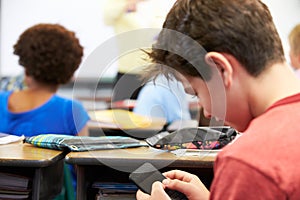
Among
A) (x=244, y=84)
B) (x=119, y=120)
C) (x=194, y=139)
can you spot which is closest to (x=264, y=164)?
(x=244, y=84)

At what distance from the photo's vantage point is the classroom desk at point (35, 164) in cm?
120

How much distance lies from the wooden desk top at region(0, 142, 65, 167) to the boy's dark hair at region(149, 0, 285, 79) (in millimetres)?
531

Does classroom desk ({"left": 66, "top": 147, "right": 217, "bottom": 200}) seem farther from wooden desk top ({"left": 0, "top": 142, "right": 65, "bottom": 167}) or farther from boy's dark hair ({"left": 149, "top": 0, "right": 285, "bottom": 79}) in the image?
boy's dark hair ({"left": 149, "top": 0, "right": 285, "bottom": 79})

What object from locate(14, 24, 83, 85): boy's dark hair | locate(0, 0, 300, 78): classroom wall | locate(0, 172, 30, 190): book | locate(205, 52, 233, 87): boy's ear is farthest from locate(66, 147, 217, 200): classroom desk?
locate(0, 0, 300, 78): classroom wall

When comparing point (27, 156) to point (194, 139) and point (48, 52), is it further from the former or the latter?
point (48, 52)

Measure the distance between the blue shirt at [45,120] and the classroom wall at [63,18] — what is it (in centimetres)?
232

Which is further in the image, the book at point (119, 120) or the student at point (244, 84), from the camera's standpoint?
the book at point (119, 120)

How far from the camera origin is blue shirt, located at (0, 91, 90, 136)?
1934mm

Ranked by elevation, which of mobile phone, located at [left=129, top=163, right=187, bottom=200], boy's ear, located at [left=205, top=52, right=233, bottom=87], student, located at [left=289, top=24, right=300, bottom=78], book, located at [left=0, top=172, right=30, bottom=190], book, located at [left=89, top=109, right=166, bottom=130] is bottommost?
book, located at [left=89, top=109, right=166, bottom=130]

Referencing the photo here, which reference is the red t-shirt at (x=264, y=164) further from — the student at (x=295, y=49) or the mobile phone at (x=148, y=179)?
the student at (x=295, y=49)

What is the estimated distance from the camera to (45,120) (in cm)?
195

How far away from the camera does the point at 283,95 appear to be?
820mm

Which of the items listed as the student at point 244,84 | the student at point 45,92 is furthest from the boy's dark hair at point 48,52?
the student at point 244,84

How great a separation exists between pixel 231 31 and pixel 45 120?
4.21 ft
